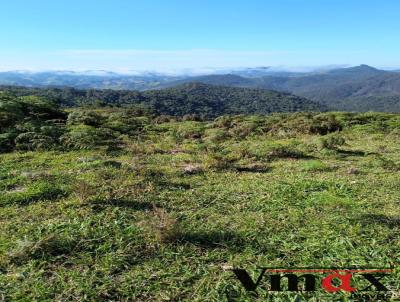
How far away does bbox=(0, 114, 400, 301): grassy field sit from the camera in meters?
4.62

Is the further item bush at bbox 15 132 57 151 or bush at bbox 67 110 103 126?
bush at bbox 67 110 103 126

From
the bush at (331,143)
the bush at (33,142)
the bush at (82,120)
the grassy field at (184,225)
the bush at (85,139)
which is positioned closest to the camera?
the grassy field at (184,225)

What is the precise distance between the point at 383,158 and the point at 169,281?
9833mm

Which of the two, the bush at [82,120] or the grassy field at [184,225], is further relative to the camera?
the bush at [82,120]

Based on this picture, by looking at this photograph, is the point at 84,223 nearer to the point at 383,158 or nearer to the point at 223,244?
the point at 223,244

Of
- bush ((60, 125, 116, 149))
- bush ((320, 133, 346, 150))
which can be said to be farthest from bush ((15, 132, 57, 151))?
bush ((320, 133, 346, 150))

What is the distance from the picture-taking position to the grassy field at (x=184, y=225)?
182 inches

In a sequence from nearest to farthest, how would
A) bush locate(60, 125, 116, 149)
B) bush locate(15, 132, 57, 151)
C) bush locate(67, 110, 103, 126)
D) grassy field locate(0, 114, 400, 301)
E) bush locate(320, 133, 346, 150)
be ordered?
grassy field locate(0, 114, 400, 301)
bush locate(15, 132, 57, 151)
bush locate(320, 133, 346, 150)
bush locate(60, 125, 116, 149)
bush locate(67, 110, 103, 126)

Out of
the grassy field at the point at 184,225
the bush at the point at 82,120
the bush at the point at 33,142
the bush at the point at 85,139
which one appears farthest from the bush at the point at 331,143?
the bush at the point at 82,120

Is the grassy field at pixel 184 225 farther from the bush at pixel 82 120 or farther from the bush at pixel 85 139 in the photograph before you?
the bush at pixel 82 120

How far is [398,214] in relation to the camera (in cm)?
669

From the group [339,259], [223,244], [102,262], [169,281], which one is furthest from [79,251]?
[339,259]

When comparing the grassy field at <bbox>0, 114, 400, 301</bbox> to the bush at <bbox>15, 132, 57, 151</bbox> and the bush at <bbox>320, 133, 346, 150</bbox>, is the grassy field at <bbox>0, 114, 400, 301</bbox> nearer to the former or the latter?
the bush at <bbox>15, 132, 57, 151</bbox>

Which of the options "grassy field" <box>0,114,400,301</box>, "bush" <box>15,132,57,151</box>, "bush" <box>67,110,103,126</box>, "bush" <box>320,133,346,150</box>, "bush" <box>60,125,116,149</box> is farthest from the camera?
"bush" <box>67,110,103,126</box>
